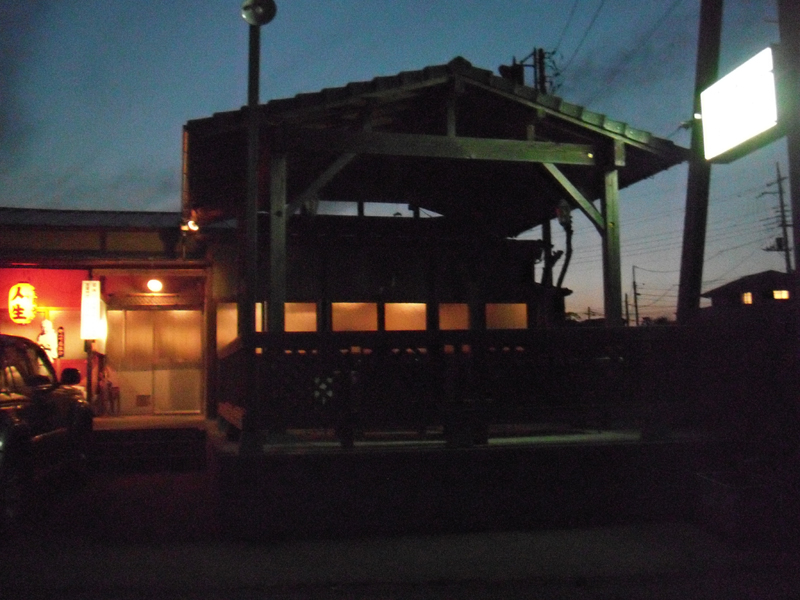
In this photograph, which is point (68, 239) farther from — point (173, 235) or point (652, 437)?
point (652, 437)

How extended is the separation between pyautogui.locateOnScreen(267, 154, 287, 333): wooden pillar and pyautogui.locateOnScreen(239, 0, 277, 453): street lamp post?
818 millimetres

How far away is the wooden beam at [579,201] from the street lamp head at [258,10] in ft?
13.1

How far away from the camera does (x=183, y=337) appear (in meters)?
15.4

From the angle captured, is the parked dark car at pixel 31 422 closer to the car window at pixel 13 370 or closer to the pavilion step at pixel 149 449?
the car window at pixel 13 370

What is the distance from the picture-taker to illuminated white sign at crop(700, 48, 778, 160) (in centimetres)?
739

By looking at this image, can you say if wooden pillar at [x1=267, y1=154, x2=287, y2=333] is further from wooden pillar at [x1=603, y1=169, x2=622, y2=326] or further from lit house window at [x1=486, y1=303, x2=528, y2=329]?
lit house window at [x1=486, y1=303, x2=528, y2=329]

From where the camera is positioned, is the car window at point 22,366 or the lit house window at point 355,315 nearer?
the car window at point 22,366

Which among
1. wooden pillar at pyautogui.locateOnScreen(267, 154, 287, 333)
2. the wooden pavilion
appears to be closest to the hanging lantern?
the wooden pavilion

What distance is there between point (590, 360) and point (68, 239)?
10.8m

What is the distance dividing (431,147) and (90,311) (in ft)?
26.5

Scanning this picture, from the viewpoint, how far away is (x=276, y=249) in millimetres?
8438

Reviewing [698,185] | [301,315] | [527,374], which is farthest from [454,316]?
[527,374]

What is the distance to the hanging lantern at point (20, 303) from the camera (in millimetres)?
14430

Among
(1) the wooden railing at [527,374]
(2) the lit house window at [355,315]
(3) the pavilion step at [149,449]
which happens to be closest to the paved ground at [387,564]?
(1) the wooden railing at [527,374]
